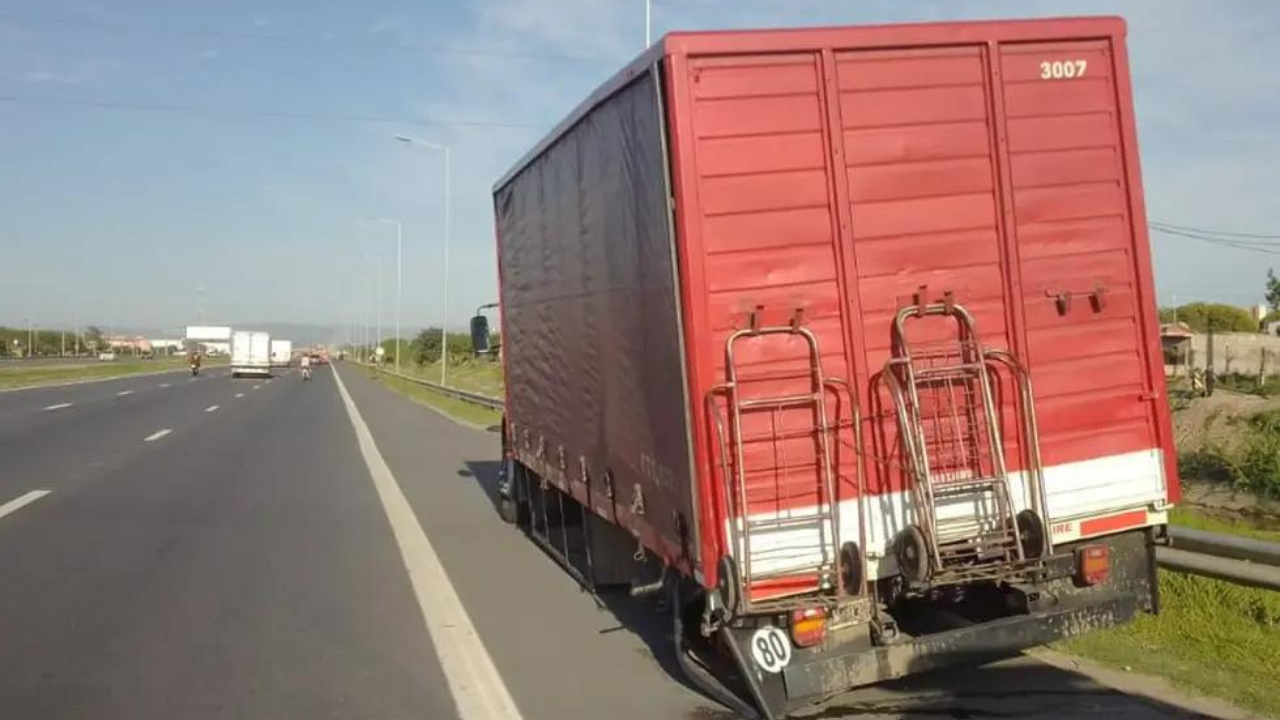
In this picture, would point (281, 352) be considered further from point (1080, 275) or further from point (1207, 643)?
point (1080, 275)

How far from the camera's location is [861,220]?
5.43 metres

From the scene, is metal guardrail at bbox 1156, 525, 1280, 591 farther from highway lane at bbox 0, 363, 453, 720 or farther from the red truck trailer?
highway lane at bbox 0, 363, 453, 720

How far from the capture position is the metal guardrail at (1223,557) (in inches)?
233

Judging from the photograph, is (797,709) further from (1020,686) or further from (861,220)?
(861,220)

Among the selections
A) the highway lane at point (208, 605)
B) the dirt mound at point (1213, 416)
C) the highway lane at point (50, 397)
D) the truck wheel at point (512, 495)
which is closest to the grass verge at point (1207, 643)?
the highway lane at point (208, 605)

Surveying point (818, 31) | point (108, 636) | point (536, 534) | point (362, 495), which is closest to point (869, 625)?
point (818, 31)

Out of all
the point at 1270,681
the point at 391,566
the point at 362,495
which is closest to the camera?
the point at 1270,681

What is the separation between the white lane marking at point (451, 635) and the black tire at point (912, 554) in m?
1.96

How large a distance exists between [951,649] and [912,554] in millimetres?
545

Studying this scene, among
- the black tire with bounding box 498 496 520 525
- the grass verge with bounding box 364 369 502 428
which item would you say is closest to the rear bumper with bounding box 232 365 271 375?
the grass verge with bounding box 364 369 502 428

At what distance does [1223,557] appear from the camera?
20.8 feet

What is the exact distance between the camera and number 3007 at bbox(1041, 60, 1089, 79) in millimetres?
5746

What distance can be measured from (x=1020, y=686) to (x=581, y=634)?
8.92 ft

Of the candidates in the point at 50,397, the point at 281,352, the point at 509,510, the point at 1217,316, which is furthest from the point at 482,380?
the point at 1217,316
